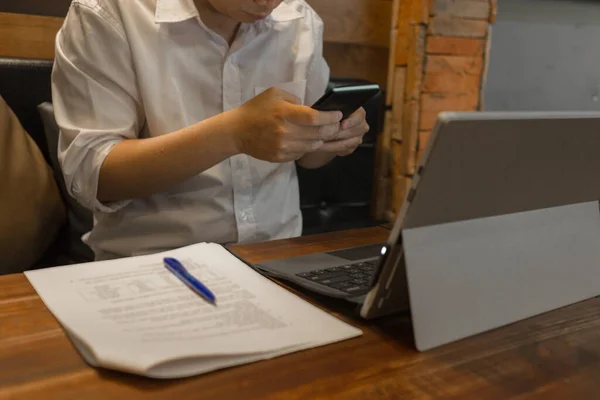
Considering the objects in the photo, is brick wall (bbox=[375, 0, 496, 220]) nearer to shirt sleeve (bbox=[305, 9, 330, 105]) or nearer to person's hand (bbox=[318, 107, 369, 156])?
shirt sleeve (bbox=[305, 9, 330, 105])

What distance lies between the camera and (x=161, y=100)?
0.93m

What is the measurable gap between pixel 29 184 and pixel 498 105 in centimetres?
151

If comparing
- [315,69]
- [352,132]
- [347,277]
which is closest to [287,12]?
[315,69]

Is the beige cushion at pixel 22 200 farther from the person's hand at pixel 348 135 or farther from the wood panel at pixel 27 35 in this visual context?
the person's hand at pixel 348 135

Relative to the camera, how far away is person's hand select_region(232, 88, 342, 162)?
29.2 inches

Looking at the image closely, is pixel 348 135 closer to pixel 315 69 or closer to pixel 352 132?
pixel 352 132

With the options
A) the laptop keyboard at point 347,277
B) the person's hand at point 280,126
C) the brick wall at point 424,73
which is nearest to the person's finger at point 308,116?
the person's hand at point 280,126

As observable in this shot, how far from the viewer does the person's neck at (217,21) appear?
96 centimetres

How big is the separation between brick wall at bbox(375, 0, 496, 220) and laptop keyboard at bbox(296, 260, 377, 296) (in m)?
1.08

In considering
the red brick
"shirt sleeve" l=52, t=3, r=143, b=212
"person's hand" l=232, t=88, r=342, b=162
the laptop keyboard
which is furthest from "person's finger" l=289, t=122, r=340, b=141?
the red brick

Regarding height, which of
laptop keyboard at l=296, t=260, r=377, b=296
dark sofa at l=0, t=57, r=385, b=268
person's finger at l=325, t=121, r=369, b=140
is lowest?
dark sofa at l=0, t=57, r=385, b=268

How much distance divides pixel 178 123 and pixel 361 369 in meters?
0.58

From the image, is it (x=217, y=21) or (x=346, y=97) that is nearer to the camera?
(x=346, y=97)

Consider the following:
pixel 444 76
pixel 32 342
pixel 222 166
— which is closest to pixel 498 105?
pixel 444 76
